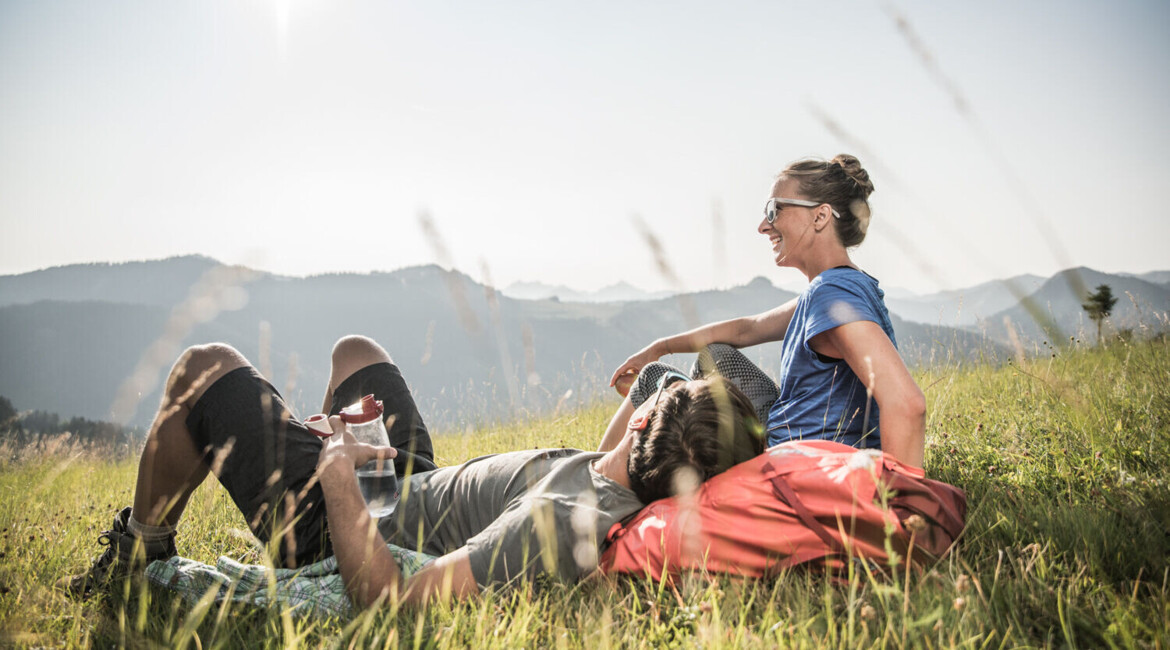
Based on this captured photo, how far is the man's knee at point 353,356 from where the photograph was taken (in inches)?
134

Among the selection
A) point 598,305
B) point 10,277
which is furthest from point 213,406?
point 10,277

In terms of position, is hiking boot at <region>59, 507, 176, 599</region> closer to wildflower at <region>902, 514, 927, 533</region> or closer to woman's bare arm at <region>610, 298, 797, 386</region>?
woman's bare arm at <region>610, 298, 797, 386</region>

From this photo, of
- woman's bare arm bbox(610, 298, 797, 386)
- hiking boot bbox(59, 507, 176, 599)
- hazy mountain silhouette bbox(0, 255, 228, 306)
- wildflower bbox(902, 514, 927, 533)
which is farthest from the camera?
hazy mountain silhouette bbox(0, 255, 228, 306)

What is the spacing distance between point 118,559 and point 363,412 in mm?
1252

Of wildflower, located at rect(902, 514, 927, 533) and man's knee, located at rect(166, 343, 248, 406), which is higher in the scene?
man's knee, located at rect(166, 343, 248, 406)

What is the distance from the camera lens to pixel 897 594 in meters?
1.64

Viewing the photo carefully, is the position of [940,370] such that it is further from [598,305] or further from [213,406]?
[598,305]

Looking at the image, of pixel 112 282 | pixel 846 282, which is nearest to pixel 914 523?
pixel 846 282

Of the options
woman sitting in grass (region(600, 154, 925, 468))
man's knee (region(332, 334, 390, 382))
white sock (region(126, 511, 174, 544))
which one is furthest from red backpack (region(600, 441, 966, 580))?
white sock (region(126, 511, 174, 544))

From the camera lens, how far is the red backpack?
2.14 meters

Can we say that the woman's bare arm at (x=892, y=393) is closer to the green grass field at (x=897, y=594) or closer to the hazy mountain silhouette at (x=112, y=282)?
the green grass field at (x=897, y=594)

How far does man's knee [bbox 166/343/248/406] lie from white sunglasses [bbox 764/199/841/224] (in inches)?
106

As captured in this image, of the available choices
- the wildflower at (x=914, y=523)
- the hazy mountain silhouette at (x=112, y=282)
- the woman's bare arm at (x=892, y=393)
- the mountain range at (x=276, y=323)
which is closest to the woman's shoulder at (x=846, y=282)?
the woman's bare arm at (x=892, y=393)

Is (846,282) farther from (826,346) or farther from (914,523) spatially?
(914,523)
